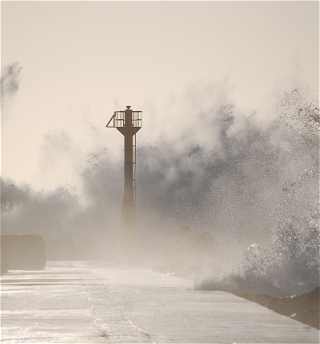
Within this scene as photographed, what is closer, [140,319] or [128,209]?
[140,319]

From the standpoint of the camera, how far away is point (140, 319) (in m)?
20.2

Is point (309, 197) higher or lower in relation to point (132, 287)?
higher

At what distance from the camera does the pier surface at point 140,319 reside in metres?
16.6

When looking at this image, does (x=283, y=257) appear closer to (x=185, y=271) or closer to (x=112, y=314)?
(x=112, y=314)

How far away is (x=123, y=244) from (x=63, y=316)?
2005 inches

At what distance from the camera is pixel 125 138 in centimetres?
7456

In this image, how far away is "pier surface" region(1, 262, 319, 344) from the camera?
54.5 feet

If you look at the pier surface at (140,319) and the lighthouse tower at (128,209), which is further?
the lighthouse tower at (128,209)

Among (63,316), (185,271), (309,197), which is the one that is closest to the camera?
(63,316)

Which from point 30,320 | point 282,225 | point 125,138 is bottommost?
point 30,320

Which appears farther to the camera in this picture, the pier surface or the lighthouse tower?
the lighthouse tower

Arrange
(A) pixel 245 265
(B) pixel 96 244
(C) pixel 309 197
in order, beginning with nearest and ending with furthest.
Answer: (A) pixel 245 265
(C) pixel 309 197
(B) pixel 96 244

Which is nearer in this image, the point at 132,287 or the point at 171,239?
the point at 132,287

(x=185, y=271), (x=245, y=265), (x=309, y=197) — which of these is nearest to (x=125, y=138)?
(x=185, y=271)
